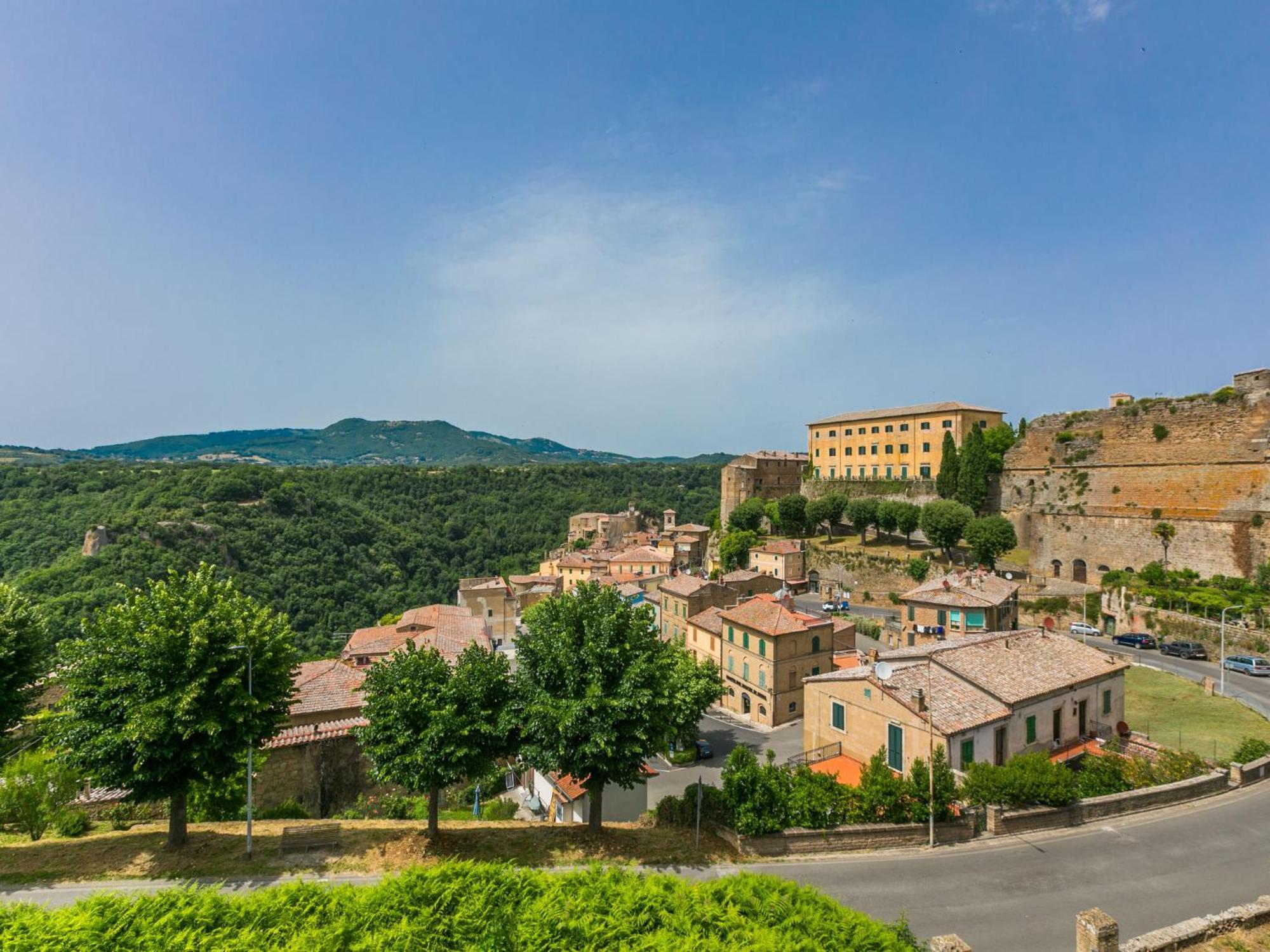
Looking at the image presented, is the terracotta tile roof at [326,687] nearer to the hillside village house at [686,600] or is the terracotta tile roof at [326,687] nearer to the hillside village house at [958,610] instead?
the hillside village house at [686,600]

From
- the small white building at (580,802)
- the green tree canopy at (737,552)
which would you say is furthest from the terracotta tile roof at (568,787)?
the green tree canopy at (737,552)

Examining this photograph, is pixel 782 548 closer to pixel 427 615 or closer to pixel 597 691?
pixel 427 615

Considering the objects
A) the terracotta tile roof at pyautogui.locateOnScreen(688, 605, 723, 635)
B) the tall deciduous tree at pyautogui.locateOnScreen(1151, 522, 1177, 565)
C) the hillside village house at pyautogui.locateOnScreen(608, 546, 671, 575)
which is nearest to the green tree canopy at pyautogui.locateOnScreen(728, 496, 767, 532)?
Answer: the hillside village house at pyautogui.locateOnScreen(608, 546, 671, 575)

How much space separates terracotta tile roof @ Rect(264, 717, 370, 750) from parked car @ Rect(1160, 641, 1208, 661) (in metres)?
47.9

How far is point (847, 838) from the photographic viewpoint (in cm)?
1627

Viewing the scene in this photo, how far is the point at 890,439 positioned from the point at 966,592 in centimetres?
4382

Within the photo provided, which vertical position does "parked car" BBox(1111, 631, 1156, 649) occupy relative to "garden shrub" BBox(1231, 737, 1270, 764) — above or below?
below

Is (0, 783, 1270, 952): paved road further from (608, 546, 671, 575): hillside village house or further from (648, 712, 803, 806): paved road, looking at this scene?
(608, 546, 671, 575): hillside village house

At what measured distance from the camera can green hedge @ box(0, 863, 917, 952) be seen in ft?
28.1

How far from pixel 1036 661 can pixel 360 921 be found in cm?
2598

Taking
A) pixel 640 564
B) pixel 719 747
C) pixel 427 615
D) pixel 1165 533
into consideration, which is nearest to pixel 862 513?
pixel 1165 533

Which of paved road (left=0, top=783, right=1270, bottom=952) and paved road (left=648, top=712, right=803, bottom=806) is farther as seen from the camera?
paved road (left=648, top=712, right=803, bottom=806)

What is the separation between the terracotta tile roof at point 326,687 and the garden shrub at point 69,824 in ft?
22.0

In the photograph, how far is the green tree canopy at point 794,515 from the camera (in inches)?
3098
